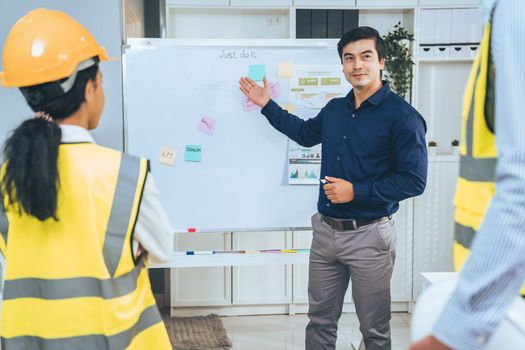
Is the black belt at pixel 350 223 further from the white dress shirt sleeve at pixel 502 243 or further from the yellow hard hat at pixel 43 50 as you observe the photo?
the white dress shirt sleeve at pixel 502 243

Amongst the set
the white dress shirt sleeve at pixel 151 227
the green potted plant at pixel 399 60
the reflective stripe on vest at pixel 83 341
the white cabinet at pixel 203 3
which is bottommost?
the reflective stripe on vest at pixel 83 341

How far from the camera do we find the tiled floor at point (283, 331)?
3.37 meters

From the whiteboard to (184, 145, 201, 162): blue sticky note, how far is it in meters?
0.02

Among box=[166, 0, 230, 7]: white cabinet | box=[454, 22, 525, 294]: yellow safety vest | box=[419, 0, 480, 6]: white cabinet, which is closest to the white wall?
box=[166, 0, 230, 7]: white cabinet

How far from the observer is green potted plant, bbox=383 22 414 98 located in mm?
3619

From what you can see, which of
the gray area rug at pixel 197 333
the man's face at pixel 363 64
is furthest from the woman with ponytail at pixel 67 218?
the gray area rug at pixel 197 333

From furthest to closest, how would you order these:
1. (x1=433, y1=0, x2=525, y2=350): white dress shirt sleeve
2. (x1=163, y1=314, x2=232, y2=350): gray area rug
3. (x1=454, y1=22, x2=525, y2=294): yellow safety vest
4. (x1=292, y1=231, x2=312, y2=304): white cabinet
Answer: (x1=292, y1=231, x2=312, y2=304): white cabinet < (x1=163, y1=314, x2=232, y2=350): gray area rug < (x1=454, y1=22, x2=525, y2=294): yellow safety vest < (x1=433, y1=0, x2=525, y2=350): white dress shirt sleeve

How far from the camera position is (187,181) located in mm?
2707

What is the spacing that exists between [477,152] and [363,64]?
4.88 ft

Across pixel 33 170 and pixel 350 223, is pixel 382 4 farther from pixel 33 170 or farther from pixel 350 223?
pixel 33 170

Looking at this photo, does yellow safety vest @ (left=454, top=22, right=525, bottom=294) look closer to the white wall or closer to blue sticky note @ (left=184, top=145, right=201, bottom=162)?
the white wall

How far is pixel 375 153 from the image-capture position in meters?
2.29

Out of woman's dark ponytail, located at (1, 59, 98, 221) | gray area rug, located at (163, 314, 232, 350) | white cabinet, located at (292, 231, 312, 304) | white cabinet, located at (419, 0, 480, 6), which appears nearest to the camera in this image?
woman's dark ponytail, located at (1, 59, 98, 221)

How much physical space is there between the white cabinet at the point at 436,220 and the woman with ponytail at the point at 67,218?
2.66 meters
